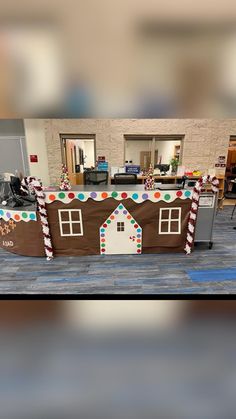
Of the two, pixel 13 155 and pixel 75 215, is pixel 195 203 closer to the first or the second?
pixel 75 215

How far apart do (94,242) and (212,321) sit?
2691 millimetres

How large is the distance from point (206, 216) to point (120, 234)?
4.17 ft

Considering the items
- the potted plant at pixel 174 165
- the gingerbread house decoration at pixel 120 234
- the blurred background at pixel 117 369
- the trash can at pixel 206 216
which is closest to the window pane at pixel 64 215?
the gingerbread house decoration at pixel 120 234

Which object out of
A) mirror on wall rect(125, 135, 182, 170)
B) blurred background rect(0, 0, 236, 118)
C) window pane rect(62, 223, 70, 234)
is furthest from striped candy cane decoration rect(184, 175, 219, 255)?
mirror on wall rect(125, 135, 182, 170)

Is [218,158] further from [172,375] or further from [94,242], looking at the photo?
[172,375]

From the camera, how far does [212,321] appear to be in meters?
0.42

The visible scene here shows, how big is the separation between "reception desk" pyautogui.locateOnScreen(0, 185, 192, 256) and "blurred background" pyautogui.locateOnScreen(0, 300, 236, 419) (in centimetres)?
244

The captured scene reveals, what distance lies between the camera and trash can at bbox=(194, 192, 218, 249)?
3.05 meters

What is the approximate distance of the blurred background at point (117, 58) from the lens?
0.94 feet

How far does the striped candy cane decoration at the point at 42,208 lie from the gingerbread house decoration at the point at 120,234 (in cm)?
72

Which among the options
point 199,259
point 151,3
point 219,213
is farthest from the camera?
point 219,213

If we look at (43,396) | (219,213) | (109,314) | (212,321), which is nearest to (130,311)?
(109,314)

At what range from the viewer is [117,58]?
311 millimetres

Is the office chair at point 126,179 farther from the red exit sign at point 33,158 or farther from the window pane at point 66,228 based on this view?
the red exit sign at point 33,158
